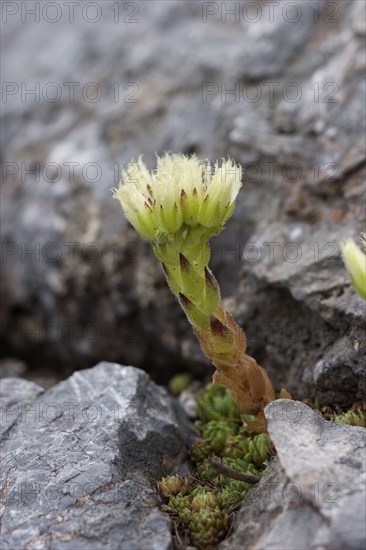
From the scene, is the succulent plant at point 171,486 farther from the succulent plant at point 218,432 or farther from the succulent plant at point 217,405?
the succulent plant at point 217,405

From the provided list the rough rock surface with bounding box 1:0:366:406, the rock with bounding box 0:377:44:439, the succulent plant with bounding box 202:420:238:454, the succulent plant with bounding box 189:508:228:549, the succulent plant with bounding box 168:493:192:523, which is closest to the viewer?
the succulent plant with bounding box 189:508:228:549

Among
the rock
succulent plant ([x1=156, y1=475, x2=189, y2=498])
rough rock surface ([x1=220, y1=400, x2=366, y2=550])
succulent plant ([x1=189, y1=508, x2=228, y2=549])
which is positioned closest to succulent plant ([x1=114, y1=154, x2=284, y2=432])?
rough rock surface ([x1=220, y1=400, x2=366, y2=550])

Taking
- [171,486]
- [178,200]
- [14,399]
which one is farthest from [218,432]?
[178,200]

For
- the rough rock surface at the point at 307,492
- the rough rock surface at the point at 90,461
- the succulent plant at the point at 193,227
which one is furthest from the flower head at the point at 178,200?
the rough rock surface at the point at 90,461

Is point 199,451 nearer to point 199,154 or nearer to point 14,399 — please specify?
point 14,399

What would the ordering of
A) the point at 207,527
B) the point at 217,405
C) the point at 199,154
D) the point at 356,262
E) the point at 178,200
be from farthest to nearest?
1. the point at 199,154
2. the point at 217,405
3. the point at 178,200
4. the point at 207,527
5. the point at 356,262

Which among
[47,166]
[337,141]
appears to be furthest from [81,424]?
[47,166]

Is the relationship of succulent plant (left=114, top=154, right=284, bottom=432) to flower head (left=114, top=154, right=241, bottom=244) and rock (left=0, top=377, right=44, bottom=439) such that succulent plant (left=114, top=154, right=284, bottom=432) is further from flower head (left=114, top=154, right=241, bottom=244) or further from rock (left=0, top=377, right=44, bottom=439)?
rock (left=0, top=377, right=44, bottom=439)
